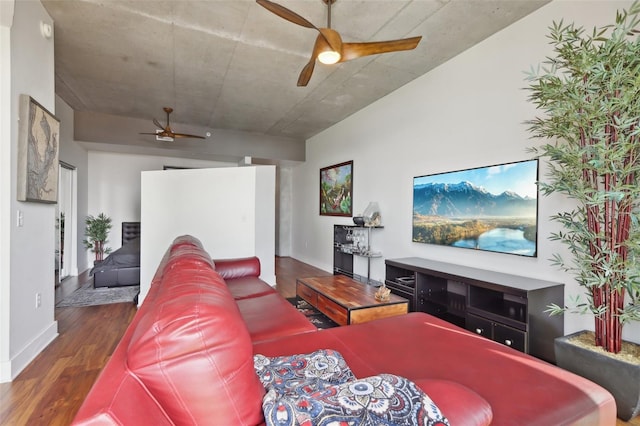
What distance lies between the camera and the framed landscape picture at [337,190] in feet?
18.2

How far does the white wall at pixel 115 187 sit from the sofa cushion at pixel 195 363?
7032mm

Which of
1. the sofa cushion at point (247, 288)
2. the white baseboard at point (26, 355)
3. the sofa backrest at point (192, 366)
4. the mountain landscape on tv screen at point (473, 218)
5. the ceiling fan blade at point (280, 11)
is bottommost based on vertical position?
A: the white baseboard at point (26, 355)

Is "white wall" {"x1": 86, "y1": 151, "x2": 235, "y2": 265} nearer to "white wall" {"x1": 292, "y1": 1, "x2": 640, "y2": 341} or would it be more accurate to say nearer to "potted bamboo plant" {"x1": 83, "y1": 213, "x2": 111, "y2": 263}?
"potted bamboo plant" {"x1": 83, "y1": 213, "x2": 111, "y2": 263}

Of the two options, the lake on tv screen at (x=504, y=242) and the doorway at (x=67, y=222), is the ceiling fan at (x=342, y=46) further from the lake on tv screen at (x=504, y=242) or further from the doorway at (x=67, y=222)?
the doorway at (x=67, y=222)

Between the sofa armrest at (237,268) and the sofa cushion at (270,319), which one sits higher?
the sofa armrest at (237,268)

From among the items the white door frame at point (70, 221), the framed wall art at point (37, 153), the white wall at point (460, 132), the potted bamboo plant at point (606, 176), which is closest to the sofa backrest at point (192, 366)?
the potted bamboo plant at point (606, 176)

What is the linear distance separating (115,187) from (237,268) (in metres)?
4.92

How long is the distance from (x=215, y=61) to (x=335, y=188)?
3104 mm

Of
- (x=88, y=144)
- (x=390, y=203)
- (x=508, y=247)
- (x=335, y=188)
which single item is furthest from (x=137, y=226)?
(x=508, y=247)

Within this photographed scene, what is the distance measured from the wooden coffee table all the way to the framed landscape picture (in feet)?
7.50

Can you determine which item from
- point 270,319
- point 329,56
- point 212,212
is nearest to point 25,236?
point 270,319

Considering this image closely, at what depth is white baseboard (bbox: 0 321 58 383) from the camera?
220cm

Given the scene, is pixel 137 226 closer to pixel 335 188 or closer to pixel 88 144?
pixel 88 144

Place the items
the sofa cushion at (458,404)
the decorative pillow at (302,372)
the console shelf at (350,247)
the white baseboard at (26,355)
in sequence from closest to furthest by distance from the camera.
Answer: the sofa cushion at (458,404)
the decorative pillow at (302,372)
the white baseboard at (26,355)
the console shelf at (350,247)
